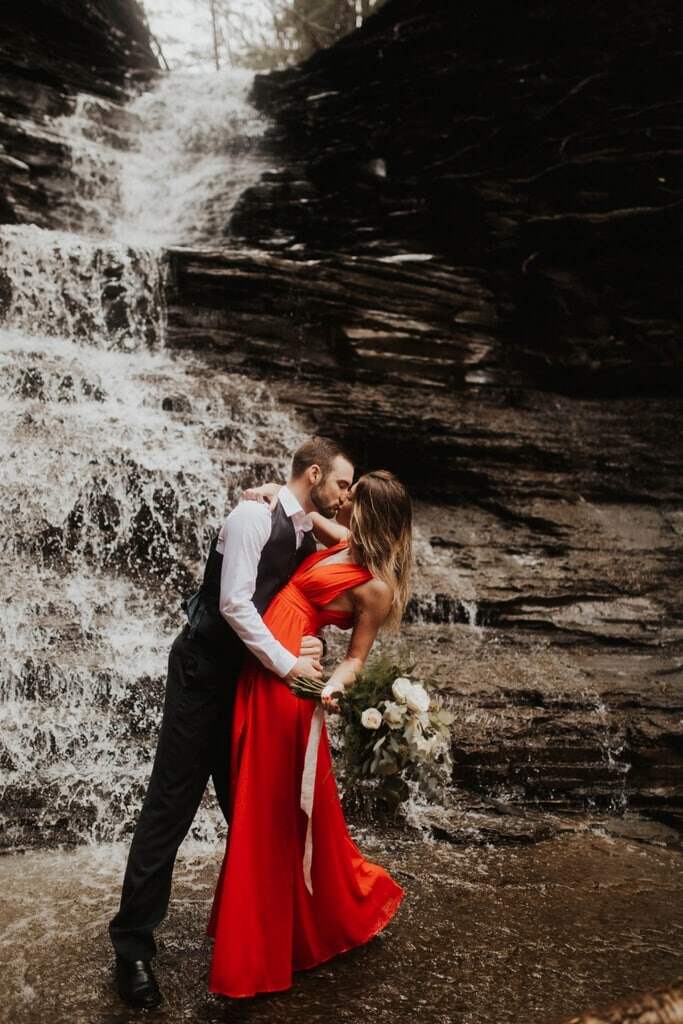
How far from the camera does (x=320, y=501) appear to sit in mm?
3537

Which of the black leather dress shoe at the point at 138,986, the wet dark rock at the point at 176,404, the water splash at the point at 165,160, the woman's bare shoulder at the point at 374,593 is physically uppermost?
the water splash at the point at 165,160

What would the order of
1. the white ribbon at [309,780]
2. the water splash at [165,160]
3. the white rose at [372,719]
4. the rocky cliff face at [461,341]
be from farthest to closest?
the water splash at [165,160] < the rocky cliff face at [461,341] < the white ribbon at [309,780] < the white rose at [372,719]

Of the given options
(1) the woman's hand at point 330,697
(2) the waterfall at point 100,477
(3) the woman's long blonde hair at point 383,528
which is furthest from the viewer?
(2) the waterfall at point 100,477

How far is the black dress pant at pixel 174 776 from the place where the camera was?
130 inches

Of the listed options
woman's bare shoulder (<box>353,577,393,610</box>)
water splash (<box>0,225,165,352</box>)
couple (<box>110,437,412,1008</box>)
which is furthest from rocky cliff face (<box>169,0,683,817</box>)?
woman's bare shoulder (<box>353,577,393,610</box>)

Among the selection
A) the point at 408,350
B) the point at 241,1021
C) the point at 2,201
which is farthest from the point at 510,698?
the point at 2,201

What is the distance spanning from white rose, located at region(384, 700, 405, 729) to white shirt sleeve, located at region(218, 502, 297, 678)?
42cm

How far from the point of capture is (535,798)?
20.6 ft

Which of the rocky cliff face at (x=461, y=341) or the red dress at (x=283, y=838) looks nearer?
the red dress at (x=283, y=838)

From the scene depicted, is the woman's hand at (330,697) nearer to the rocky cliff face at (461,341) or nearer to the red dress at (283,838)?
the red dress at (283,838)

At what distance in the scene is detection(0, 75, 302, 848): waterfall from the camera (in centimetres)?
585

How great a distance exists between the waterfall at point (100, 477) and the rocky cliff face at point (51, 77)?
16.3 inches

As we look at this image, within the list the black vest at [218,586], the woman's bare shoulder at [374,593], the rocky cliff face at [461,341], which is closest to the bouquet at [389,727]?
the woman's bare shoulder at [374,593]

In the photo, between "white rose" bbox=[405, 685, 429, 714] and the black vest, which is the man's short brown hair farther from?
"white rose" bbox=[405, 685, 429, 714]
